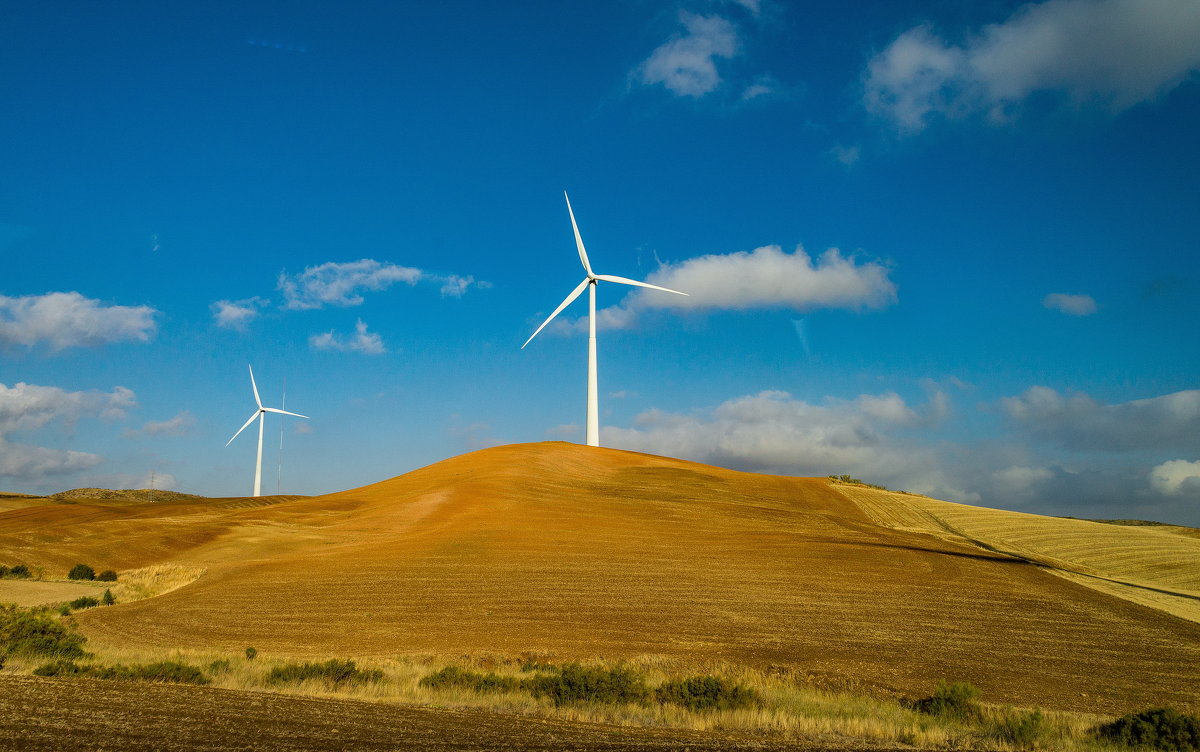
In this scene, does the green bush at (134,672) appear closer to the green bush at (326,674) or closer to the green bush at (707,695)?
the green bush at (326,674)

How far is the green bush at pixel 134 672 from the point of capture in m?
16.0

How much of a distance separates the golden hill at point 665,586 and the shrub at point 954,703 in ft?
6.89

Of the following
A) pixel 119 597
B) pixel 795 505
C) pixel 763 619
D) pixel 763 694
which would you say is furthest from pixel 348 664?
pixel 795 505

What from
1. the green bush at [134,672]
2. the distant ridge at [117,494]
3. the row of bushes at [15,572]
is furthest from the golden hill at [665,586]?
the distant ridge at [117,494]

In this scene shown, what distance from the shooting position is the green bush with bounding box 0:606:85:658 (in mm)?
18625

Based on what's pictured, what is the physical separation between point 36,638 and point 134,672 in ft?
16.8

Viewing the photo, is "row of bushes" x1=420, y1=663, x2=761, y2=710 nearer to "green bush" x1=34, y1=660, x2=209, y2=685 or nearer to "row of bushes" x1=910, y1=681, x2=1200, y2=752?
"row of bushes" x1=910, y1=681, x2=1200, y2=752

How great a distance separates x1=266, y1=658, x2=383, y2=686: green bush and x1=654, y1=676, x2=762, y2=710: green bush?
6872 mm

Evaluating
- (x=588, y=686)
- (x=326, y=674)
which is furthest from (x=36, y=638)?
(x=588, y=686)

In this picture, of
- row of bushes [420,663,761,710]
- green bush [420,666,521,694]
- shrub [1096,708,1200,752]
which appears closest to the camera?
shrub [1096,708,1200,752]

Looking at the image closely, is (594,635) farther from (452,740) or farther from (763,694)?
(452,740)

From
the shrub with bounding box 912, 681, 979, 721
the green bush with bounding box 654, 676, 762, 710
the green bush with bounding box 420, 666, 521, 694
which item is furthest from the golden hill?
the green bush with bounding box 654, 676, 762, 710

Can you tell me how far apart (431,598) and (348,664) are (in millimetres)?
11206

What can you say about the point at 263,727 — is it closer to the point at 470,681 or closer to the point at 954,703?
the point at 470,681
